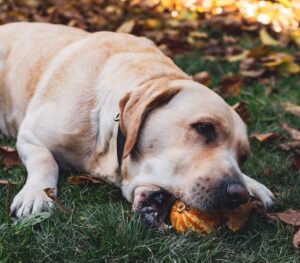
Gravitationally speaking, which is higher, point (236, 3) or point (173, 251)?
point (173, 251)

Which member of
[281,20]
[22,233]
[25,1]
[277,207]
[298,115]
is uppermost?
[22,233]

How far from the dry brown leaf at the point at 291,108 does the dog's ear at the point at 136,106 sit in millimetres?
2043

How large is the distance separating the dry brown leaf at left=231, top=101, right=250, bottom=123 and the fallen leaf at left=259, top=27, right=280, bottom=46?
2.45 meters

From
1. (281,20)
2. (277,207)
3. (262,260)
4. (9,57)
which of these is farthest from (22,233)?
(281,20)

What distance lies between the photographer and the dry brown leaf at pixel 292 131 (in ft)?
15.0

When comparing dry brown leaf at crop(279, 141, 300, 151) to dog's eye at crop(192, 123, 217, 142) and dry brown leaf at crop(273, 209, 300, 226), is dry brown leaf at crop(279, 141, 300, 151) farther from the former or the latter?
dog's eye at crop(192, 123, 217, 142)

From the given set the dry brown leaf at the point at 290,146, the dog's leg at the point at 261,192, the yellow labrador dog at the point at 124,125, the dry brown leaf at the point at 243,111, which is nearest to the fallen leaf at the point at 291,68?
the dry brown leaf at the point at 243,111

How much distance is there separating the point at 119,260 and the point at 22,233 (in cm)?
47

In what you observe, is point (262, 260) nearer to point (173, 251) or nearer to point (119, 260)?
point (173, 251)

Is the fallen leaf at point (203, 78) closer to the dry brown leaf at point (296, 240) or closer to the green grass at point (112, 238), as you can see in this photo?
the green grass at point (112, 238)

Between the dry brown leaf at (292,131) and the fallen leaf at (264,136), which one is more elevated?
the fallen leaf at (264,136)

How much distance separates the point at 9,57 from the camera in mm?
4594

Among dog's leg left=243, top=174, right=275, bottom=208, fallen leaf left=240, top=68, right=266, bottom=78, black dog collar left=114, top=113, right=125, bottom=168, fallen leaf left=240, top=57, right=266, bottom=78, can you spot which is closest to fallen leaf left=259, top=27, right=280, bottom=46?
fallen leaf left=240, top=57, right=266, bottom=78

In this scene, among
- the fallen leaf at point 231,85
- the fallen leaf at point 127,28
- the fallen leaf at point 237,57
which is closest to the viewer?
the fallen leaf at point 231,85
